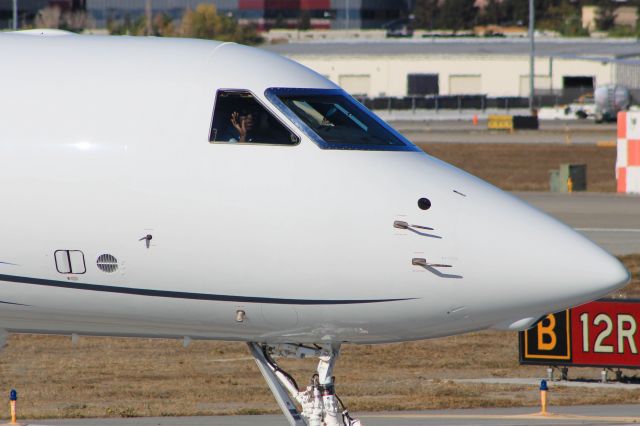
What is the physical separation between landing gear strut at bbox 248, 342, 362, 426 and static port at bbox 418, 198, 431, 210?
1.78 meters

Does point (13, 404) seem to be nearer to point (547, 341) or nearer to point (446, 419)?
point (446, 419)

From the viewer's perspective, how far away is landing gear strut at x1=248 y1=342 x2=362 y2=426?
1222 centimetres

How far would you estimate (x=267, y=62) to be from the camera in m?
12.4

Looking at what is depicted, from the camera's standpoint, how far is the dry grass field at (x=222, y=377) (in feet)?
65.3

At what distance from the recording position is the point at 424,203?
11531 mm

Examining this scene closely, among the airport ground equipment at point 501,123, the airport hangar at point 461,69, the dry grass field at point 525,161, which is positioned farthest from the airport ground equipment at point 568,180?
the airport hangar at point 461,69

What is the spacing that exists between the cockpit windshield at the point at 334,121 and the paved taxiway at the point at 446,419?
6765 mm

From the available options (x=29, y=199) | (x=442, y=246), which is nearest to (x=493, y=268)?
(x=442, y=246)

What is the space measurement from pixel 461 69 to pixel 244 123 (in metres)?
118

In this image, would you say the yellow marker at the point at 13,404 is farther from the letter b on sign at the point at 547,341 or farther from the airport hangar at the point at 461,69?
the airport hangar at the point at 461,69

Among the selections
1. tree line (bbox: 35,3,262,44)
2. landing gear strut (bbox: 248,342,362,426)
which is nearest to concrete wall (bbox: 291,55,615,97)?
tree line (bbox: 35,3,262,44)

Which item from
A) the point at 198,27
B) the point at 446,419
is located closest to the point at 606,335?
the point at 446,419

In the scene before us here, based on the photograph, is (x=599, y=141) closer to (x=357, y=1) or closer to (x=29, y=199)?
(x=29, y=199)

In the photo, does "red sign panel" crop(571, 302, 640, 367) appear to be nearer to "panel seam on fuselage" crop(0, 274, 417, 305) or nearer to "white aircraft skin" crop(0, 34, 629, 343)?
"white aircraft skin" crop(0, 34, 629, 343)
